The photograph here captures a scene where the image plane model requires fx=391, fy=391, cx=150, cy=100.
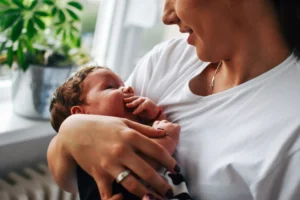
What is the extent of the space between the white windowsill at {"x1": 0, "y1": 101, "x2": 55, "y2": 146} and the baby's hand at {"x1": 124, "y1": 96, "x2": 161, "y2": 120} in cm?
60

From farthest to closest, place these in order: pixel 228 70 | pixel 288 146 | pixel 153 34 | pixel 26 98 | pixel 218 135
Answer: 1. pixel 153 34
2. pixel 26 98
3. pixel 228 70
4. pixel 218 135
5. pixel 288 146

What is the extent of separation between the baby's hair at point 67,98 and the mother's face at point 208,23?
33 cm

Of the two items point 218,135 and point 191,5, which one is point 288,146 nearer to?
point 218,135

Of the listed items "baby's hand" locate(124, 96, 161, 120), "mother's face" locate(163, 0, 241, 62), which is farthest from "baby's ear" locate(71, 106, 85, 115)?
"mother's face" locate(163, 0, 241, 62)

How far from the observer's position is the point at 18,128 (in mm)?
1458

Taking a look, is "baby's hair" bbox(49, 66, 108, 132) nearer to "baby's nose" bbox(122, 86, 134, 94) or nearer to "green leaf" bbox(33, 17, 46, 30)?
"baby's nose" bbox(122, 86, 134, 94)

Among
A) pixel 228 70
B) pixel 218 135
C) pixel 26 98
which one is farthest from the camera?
pixel 26 98

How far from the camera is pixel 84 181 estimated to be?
3.15ft

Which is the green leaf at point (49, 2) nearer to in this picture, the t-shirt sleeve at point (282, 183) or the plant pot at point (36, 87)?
the plant pot at point (36, 87)

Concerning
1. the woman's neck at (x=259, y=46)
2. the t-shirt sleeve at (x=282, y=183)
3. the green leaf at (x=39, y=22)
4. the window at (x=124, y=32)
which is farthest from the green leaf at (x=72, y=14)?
the t-shirt sleeve at (x=282, y=183)

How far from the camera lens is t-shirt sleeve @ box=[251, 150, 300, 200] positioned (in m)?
0.77

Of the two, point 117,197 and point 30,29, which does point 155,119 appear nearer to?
point 117,197

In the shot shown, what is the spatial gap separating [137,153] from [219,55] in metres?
0.31

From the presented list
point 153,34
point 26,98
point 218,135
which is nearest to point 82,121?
point 218,135
